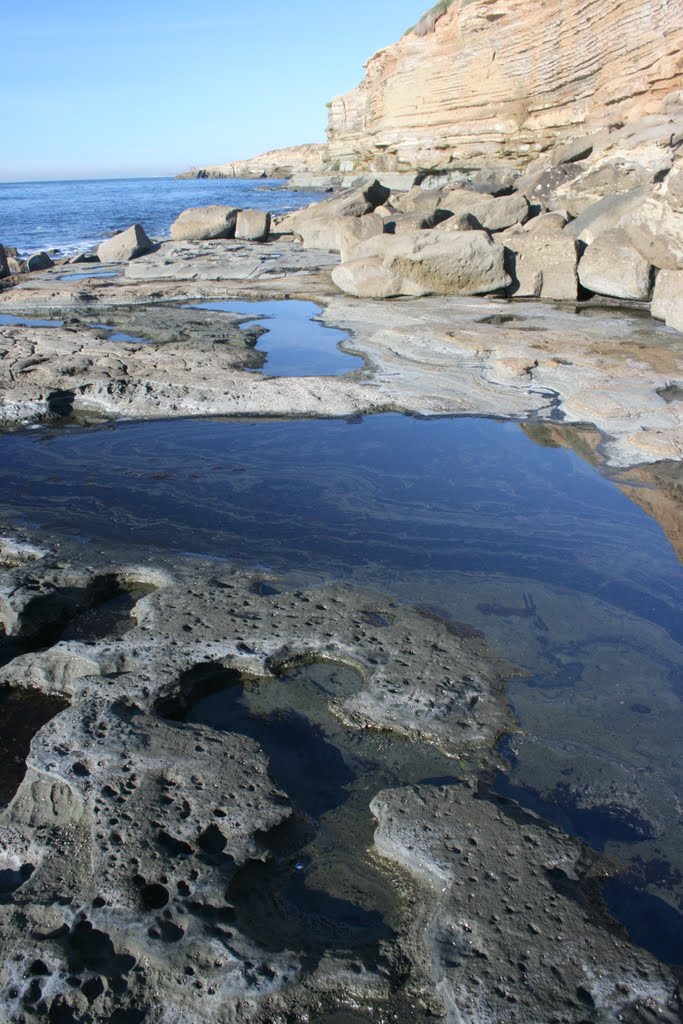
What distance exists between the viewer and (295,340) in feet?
27.5

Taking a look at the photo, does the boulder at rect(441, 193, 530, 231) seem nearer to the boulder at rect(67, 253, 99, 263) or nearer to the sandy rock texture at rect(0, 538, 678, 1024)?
the boulder at rect(67, 253, 99, 263)

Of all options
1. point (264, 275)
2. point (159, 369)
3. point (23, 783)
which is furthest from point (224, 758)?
point (264, 275)

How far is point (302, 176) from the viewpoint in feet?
151

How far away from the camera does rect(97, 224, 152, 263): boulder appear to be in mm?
15391

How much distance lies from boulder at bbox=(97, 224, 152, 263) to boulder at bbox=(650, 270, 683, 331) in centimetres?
1041

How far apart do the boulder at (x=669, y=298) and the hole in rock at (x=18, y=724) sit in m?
7.45

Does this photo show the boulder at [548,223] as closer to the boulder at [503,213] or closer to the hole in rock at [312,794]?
the boulder at [503,213]

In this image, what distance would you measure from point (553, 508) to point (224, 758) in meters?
2.83

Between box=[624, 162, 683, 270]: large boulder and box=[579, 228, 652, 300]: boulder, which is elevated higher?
box=[624, 162, 683, 270]: large boulder

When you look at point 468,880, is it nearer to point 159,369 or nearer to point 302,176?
point 159,369

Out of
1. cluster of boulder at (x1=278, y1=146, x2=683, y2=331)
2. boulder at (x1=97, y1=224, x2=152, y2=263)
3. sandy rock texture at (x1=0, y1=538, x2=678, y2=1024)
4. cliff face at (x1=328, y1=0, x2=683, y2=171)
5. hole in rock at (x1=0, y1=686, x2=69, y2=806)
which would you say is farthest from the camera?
cliff face at (x1=328, y1=0, x2=683, y2=171)

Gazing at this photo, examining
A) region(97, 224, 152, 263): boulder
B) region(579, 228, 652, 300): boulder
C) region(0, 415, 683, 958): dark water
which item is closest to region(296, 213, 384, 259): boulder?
region(97, 224, 152, 263): boulder

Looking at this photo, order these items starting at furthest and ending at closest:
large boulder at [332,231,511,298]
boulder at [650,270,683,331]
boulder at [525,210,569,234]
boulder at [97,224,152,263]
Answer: boulder at [97,224,152,263] → boulder at [525,210,569,234] → large boulder at [332,231,511,298] → boulder at [650,270,683,331]

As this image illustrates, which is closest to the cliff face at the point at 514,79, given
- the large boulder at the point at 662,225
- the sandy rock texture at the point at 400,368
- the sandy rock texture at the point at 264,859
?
the large boulder at the point at 662,225
